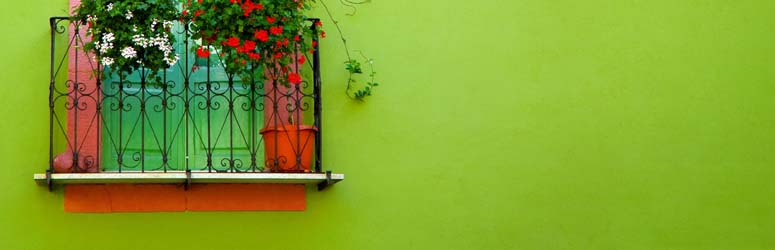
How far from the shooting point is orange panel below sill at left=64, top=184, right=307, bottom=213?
21.1ft

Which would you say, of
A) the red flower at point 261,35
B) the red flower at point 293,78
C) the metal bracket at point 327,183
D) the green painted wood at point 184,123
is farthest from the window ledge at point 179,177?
the red flower at point 261,35

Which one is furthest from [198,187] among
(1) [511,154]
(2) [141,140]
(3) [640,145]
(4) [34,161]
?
(3) [640,145]

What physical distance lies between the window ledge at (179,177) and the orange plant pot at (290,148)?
4.0 inches

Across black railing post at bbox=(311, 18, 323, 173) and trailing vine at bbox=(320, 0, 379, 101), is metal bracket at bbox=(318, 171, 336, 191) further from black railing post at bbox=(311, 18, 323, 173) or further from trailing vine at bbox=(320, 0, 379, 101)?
trailing vine at bbox=(320, 0, 379, 101)

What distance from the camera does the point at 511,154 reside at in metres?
6.90

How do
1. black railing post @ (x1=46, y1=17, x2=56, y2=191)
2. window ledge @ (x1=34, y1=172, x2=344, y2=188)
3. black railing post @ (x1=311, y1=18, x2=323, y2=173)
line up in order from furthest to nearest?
1. black railing post @ (x1=311, y1=18, x2=323, y2=173)
2. black railing post @ (x1=46, y1=17, x2=56, y2=191)
3. window ledge @ (x1=34, y1=172, x2=344, y2=188)

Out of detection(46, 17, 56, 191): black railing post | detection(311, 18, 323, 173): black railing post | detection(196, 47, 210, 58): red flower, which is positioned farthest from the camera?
detection(311, 18, 323, 173): black railing post

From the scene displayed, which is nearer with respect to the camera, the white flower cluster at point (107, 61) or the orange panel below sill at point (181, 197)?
the white flower cluster at point (107, 61)

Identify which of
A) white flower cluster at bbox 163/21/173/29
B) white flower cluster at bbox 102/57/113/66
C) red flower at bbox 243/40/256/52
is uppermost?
white flower cluster at bbox 163/21/173/29

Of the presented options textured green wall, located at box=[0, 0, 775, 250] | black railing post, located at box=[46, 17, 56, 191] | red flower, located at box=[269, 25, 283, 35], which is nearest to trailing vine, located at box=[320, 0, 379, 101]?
textured green wall, located at box=[0, 0, 775, 250]

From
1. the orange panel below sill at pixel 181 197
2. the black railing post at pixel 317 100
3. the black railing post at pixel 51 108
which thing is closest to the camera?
the black railing post at pixel 51 108

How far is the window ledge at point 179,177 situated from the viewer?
6082mm

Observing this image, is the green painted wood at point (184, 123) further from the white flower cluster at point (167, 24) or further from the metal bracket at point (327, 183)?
the metal bracket at point (327, 183)

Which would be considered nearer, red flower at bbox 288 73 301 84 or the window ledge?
the window ledge
